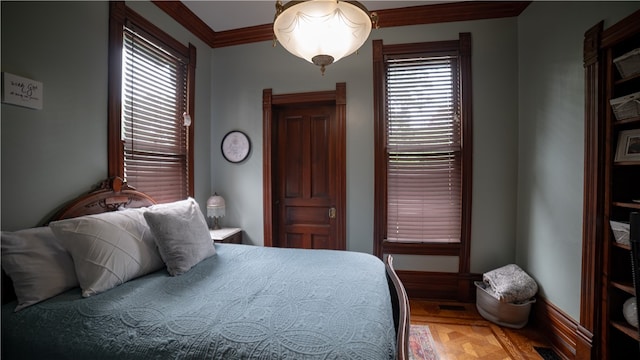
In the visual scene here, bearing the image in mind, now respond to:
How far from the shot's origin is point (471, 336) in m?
2.05

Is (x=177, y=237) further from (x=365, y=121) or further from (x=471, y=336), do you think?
(x=471, y=336)

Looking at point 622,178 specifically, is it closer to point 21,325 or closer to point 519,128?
point 519,128

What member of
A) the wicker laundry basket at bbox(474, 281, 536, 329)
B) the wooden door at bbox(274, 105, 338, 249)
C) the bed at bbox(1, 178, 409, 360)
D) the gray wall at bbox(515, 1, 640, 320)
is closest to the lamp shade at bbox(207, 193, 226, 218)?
the wooden door at bbox(274, 105, 338, 249)

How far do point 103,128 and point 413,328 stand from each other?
2897mm

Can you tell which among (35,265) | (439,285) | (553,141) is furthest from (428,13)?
(35,265)

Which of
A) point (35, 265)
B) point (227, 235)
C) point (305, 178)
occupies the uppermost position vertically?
point (305, 178)

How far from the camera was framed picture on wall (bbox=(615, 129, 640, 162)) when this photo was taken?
58.1 inches

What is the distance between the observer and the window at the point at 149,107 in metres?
1.95

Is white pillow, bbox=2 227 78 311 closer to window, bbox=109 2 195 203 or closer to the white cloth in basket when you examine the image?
window, bbox=109 2 195 203

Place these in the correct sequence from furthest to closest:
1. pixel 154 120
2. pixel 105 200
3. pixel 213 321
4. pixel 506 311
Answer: pixel 154 120
pixel 506 311
pixel 105 200
pixel 213 321

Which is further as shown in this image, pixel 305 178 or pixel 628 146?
pixel 305 178

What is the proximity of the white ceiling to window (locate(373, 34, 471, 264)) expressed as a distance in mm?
351

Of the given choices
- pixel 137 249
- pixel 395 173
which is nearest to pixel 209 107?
pixel 137 249

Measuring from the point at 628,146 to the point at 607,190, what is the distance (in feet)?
0.91
